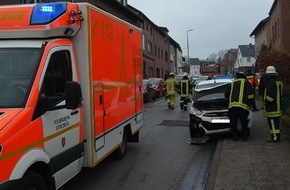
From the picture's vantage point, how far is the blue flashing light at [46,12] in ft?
17.8

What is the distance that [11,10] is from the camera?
5664mm

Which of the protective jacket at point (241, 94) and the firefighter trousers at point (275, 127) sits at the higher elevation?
the protective jacket at point (241, 94)

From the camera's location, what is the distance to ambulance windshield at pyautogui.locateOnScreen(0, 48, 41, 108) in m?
4.81

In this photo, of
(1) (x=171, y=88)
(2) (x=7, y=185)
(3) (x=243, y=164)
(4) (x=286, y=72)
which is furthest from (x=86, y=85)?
(4) (x=286, y=72)

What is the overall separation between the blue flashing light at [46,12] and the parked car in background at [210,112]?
6132mm

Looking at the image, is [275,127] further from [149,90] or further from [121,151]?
[149,90]

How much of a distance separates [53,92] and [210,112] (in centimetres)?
627

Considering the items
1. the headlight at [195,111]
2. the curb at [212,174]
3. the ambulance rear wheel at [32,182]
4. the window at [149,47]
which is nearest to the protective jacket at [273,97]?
the curb at [212,174]

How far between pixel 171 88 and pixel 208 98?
31.2ft

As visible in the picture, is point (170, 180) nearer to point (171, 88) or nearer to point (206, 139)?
point (206, 139)

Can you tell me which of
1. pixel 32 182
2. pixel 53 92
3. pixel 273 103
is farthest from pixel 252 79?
pixel 32 182

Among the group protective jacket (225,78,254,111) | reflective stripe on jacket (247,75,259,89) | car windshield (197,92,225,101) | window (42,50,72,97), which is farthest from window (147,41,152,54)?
window (42,50,72,97)

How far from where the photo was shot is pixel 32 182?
15.2 ft

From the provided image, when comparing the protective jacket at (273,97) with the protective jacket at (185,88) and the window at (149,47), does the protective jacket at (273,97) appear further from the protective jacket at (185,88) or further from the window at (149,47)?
the window at (149,47)
